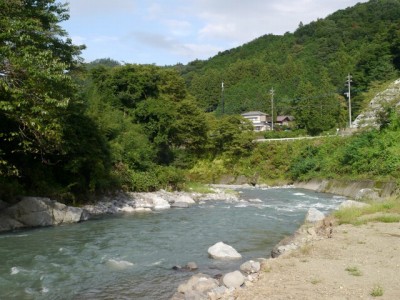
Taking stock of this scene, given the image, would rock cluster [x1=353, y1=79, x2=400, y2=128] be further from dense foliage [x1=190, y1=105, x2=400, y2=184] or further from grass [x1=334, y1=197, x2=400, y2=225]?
grass [x1=334, y1=197, x2=400, y2=225]

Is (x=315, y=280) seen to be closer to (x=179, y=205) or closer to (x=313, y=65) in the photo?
(x=179, y=205)

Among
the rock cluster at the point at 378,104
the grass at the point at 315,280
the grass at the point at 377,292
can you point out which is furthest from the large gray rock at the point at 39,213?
the rock cluster at the point at 378,104

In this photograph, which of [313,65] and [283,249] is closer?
[283,249]

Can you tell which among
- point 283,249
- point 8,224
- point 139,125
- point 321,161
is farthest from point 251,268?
point 321,161

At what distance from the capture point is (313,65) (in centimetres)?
9200

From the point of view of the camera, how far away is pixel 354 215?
14242 millimetres

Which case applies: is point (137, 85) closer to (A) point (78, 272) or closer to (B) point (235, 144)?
(B) point (235, 144)

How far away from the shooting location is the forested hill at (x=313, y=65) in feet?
201

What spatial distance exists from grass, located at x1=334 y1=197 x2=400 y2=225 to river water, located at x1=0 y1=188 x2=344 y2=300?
7.79 feet

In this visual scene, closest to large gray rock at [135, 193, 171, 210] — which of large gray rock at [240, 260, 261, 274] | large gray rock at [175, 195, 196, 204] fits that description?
large gray rock at [175, 195, 196, 204]

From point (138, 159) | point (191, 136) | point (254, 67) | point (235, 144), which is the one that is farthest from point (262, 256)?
point (254, 67)

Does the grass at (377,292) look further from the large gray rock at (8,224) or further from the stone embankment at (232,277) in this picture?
the large gray rock at (8,224)

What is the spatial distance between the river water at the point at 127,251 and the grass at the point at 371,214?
237 centimetres

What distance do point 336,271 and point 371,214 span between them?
718 cm
